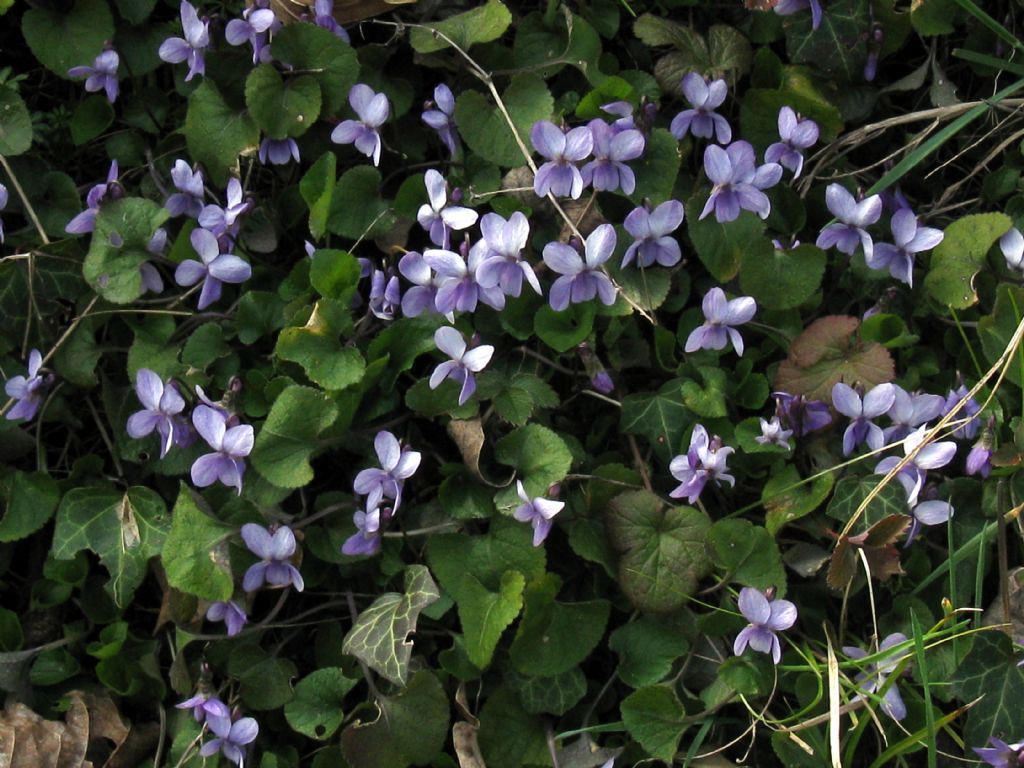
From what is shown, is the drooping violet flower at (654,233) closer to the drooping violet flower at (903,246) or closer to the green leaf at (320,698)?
the drooping violet flower at (903,246)

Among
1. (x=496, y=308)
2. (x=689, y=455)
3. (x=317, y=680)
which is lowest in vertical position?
(x=317, y=680)

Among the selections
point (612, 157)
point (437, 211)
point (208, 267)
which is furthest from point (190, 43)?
point (612, 157)

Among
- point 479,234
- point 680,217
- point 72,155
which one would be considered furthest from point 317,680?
point 72,155

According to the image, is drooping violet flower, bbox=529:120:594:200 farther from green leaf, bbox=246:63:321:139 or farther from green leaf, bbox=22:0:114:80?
green leaf, bbox=22:0:114:80

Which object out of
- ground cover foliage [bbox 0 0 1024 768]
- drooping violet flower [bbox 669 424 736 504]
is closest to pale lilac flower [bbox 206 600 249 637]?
ground cover foliage [bbox 0 0 1024 768]

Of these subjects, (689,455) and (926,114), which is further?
(926,114)

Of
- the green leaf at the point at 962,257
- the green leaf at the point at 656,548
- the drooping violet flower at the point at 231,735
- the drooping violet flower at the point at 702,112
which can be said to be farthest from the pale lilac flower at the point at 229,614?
the green leaf at the point at 962,257

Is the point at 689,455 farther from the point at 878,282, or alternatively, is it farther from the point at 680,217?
the point at 878,282
